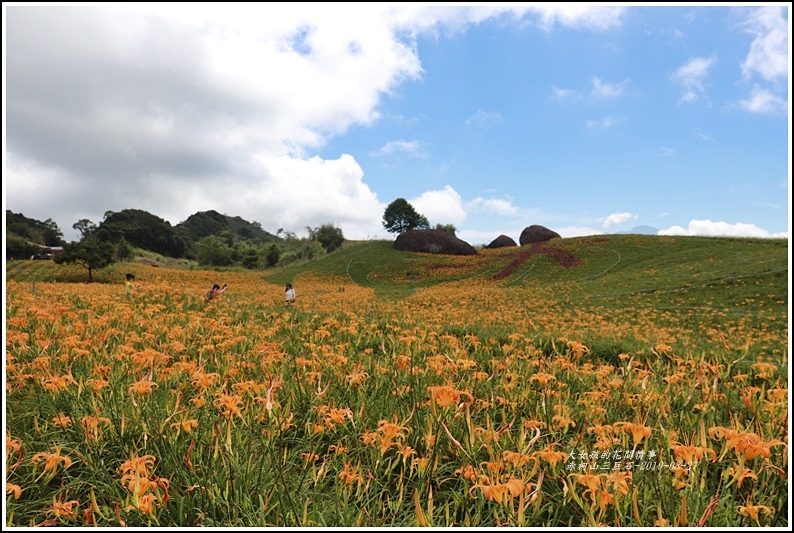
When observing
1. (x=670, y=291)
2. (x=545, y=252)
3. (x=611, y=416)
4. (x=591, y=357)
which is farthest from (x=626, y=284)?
(x=611, y=416)

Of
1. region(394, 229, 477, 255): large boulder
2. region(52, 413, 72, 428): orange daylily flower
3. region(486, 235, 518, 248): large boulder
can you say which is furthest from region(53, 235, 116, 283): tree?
region(486, 235, 518, 248): large boulder

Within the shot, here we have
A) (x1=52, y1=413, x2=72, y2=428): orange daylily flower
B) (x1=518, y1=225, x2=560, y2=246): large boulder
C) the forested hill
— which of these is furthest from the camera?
the forested hill

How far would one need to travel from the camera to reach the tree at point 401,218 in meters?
60.8

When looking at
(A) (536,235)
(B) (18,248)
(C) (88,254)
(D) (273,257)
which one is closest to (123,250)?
(D) (273,257)

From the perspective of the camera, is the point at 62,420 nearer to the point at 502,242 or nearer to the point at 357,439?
the point at 357,439

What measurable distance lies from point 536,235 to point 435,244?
13.3 m

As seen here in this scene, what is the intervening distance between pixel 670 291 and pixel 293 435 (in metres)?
18.7

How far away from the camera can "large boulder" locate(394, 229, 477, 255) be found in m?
37.8

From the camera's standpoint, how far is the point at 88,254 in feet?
70.7

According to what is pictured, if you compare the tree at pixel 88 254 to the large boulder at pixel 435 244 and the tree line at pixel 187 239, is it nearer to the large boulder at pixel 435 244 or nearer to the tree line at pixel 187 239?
the tree line at pixel 187 239

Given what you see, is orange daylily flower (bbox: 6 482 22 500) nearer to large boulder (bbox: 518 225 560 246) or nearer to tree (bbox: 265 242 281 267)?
large boulder (bbox: 518 225 560 246)

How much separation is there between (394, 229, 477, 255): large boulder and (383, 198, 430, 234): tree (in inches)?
866

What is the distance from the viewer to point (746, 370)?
166 inches

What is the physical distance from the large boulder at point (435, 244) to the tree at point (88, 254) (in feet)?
78.8
